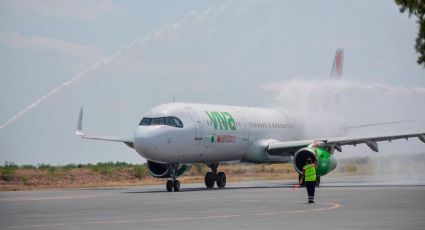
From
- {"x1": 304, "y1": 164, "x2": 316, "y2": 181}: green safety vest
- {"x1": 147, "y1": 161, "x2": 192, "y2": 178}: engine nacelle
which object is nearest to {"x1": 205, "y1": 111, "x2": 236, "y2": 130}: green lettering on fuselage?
{"x1": 147, "y1": 161, "x2": 192, "y2": 178}: engine nacelle

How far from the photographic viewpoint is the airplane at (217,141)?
132ft

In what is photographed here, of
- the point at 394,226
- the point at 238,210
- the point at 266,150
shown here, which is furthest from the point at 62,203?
the point at 266,150

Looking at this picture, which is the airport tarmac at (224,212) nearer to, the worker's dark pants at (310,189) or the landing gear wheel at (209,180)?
the worker's dark pants at (310,189)

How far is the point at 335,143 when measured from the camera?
145 ft

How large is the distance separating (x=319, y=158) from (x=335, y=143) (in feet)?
9.08

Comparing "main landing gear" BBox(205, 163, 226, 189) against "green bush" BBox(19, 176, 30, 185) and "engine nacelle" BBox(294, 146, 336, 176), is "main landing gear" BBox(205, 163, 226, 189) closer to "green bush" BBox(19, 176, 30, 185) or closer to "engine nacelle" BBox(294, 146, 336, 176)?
"engine nacelle" BBox(294, 146, 336, 176)

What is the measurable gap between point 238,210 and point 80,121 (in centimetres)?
2384

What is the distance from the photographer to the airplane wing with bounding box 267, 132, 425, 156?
Answer: 1713 inches

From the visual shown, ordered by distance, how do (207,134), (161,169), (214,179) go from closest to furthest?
(207,134) → (161,169) → (214,179)

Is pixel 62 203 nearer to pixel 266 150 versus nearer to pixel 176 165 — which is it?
pixel 176 165

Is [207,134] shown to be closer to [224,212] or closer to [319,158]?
[319,158]

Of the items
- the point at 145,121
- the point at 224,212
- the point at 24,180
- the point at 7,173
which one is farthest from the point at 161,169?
the point at 7,173

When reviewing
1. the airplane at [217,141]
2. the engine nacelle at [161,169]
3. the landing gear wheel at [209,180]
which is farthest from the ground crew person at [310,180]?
the landing gear wheel at [209,180]

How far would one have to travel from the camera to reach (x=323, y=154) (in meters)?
42.3
